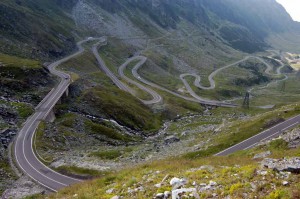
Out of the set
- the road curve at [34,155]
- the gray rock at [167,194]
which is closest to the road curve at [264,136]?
the road curve at [34,155]

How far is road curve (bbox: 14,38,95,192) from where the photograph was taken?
167 feet

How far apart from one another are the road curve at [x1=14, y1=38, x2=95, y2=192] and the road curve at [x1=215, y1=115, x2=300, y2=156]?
2803 centimetres

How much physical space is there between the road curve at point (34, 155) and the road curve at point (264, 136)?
92.0 feet

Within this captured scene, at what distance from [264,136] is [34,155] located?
46.5 meters

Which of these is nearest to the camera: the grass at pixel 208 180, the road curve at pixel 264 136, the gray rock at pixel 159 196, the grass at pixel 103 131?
the grass at pixel 208 180

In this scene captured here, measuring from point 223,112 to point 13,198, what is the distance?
363ft

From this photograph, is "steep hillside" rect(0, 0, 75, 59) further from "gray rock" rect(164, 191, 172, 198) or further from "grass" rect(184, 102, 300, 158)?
"gray rock" rect(164, 191, 172, 198)

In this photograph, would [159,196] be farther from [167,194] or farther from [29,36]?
[29,36]

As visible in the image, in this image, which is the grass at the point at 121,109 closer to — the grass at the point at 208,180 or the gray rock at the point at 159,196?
the grass at the point at 208,180

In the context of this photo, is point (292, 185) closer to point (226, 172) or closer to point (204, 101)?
point (226, 172)

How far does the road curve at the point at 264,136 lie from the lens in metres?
54.5

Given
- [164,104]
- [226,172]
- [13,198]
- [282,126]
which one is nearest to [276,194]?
[226,172]

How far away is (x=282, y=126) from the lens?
202ft

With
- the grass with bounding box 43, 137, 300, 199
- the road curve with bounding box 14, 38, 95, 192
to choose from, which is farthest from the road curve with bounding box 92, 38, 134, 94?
the grass with bounding box 43, 137, 300, 199
